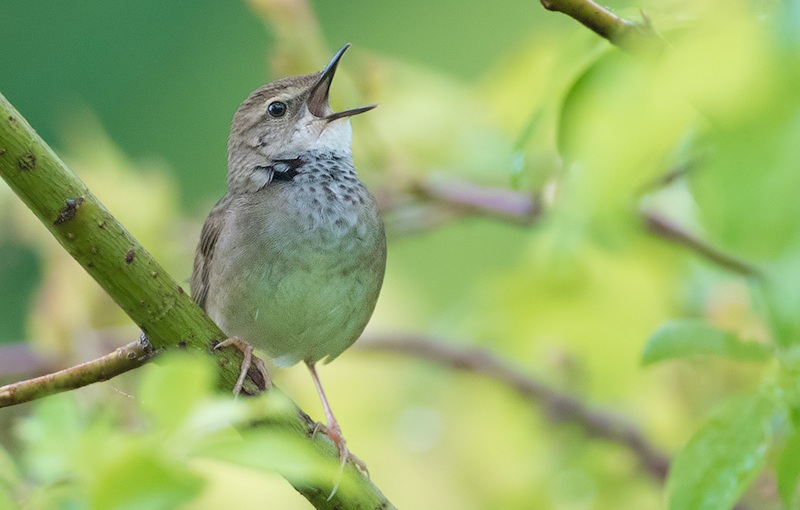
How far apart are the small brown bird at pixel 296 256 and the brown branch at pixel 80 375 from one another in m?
0.87

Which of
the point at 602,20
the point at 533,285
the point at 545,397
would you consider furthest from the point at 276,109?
the point at 602,20

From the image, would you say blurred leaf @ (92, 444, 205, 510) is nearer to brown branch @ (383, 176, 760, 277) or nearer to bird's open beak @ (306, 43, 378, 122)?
brown branch @ (383, 176, 760, 277)

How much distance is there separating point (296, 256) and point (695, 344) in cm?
124

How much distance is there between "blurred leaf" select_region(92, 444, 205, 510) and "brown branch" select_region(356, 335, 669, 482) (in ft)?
7.59

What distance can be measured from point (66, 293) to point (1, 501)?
2.34m

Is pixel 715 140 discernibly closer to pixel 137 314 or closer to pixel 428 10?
pixel 137 314

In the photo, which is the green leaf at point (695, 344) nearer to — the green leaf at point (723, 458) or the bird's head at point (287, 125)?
the green leaf at point (723, 458)

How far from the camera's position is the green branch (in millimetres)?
1699

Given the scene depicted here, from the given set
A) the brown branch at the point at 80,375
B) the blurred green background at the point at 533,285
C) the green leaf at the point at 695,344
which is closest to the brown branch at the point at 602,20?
the blurred green background at the point at 533,285

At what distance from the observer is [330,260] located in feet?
9.45

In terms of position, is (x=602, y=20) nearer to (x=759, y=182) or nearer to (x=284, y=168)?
(x=759, y=182)

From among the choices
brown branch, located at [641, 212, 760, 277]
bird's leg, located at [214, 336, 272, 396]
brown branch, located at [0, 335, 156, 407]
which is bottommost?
brown branch, located at [641, 212, 760, 277]

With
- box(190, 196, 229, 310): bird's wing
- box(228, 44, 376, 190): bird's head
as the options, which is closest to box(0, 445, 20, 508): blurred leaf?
box(190, 196, 229, 310): bird's wing

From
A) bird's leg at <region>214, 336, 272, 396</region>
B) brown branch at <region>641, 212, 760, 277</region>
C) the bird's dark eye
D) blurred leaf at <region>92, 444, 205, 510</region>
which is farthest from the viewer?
the bird's dark eye
